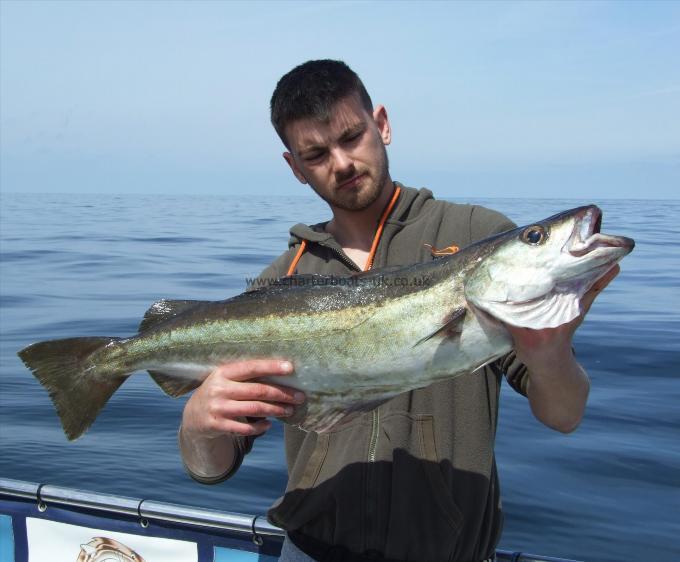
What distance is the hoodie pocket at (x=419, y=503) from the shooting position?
3064 millimetres

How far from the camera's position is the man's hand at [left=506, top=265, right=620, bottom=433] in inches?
105

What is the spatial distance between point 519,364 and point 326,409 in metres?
0.87

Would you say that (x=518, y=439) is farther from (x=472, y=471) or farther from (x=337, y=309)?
(x=337, y=309)

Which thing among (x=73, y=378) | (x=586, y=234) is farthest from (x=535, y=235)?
(x=73, y=378)

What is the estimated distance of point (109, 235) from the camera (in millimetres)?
30938

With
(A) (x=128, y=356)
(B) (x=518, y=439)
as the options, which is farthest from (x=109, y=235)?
(A) (x=128, y=356)

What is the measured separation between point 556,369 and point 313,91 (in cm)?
190

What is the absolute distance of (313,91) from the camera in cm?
368

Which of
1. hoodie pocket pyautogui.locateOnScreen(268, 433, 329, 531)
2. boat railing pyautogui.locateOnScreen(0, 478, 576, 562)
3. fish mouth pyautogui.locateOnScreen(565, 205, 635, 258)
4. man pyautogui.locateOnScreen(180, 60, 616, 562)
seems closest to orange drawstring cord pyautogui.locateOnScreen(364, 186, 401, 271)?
man pyautogui.locateOnScreen(180, 60, 616, 562)

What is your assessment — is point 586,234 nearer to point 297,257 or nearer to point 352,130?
point 352,130

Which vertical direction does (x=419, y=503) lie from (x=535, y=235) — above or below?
below

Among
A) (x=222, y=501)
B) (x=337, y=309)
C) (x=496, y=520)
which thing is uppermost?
(x=337, y=309)

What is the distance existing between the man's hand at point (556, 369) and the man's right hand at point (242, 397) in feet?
3.25

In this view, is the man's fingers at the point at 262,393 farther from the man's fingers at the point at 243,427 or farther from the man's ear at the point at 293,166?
the man's ear at the point at 293,166
